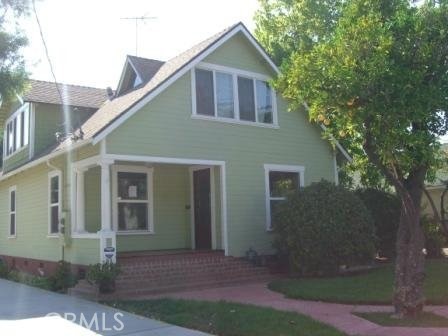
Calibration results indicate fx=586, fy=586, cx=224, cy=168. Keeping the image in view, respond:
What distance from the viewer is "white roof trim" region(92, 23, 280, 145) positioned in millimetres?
13078

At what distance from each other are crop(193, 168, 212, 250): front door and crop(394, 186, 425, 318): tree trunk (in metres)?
8.13

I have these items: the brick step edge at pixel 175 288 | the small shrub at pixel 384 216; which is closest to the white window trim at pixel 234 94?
the small shrub at pixel 384 216

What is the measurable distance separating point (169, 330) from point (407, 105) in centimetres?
465

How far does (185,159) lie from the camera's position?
14688mm

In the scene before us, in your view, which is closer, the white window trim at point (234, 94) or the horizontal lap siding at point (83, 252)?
the horizontal lap siding at point (83, 252)

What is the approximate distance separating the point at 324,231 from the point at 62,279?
6.34m

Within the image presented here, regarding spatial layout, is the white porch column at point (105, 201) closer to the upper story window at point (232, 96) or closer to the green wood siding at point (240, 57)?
the upper story window at point (232, 96)

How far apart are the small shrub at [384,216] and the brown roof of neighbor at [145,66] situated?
7.19 metres

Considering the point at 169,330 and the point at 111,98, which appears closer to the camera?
the point at 169,330

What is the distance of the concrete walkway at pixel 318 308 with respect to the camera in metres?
7.96

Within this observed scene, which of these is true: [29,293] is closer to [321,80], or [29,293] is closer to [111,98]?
[111,98]

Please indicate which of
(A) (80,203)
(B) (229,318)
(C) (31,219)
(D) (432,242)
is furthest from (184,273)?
(D) (432,242)

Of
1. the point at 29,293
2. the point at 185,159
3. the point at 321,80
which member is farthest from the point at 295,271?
the point at 321,80

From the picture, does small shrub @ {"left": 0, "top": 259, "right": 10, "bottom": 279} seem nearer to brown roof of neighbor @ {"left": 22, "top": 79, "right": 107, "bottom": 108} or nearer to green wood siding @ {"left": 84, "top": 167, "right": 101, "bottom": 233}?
green wood siding @ {"left": 84, "top": 167, "right": 101, "bottom": 233}
